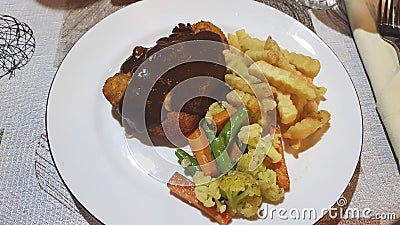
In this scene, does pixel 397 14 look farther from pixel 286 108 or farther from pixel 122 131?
pixel 122 131

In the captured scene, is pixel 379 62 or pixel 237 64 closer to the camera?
pixel 237 64

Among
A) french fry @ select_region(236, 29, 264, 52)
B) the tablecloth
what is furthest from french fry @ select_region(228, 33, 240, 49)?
the tablecloth

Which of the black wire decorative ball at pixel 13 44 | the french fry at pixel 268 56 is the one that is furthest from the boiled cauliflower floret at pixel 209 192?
the black wire decorative ball at pixel 13 44

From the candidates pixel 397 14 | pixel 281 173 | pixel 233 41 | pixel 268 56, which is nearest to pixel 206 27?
pixel 233 41

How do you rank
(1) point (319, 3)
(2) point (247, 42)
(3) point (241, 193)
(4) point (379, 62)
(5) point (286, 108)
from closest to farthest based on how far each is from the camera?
1. (3) point (241, 193)
2. (5) point (286, 108)
3. (2) point (247, 42)
4. (4) point (379, 62)
5. (1) point (319, 3)

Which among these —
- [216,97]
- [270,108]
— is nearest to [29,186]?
[216,97]

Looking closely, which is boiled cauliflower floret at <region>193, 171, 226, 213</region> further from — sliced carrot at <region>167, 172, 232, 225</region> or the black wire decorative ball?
the black wire decorative ball

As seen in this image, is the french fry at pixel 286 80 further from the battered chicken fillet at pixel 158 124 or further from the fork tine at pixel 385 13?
the fork tine at pixel 385 13
